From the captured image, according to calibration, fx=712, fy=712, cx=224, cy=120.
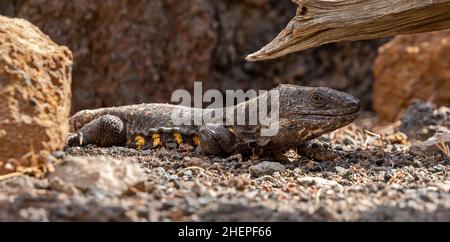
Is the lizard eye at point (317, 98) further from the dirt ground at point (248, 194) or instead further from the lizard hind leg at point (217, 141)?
the lizard hind leg at point (217, 141)

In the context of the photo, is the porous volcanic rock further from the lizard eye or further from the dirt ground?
the lizard eye

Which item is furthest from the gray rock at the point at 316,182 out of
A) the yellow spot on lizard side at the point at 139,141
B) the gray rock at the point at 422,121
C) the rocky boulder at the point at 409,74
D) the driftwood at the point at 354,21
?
the rocky boulder at the point at 409,74

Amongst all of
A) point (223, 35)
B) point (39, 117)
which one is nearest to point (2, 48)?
point (39, 117)

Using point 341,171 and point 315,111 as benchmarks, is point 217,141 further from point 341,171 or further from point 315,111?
point 341,171

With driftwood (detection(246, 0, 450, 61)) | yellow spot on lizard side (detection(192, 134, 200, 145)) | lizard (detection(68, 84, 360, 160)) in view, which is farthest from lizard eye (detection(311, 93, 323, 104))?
yellow spot on lizard side (detection(192, 134, 200, 145))

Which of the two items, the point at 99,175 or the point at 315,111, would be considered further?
the point at 315,111

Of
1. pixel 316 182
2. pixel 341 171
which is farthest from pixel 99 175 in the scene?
pixel 341 171
